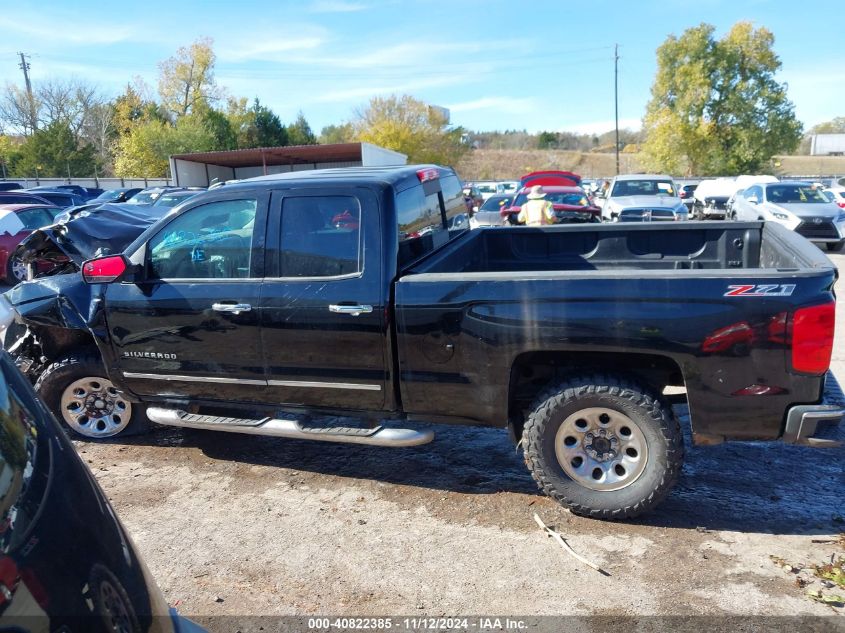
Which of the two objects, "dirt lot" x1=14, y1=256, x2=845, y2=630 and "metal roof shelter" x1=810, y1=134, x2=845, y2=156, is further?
"metal roof shelter" x1=810, y1=134, x2=845, y2=156

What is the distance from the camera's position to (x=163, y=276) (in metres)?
4.52

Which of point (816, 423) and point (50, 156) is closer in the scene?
point (816, 423)

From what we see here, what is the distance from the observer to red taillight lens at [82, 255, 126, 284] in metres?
4.43

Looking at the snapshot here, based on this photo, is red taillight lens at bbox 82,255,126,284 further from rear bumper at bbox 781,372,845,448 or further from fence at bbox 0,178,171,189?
fence at bbox 0,178,171,189

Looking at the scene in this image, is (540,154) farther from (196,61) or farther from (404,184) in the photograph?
(404,184)

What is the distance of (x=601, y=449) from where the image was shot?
3.74m

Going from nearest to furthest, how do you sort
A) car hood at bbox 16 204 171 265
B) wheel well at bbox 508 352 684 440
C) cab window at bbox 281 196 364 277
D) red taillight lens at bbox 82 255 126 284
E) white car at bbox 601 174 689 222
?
wheel well at bbox 508 352 684 440 → cab window at bbox 281 196 364 277 → red taillight lens at bbox 82 255 126 284 → car hood at bbox 16 204 171 265 → white car at bbox 601 174 689 222

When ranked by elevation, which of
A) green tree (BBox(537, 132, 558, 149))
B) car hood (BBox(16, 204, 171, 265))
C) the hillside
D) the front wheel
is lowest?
the front wheel

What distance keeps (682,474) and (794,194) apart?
14.5m

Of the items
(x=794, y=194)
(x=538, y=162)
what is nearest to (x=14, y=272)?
(x=794, y=194)

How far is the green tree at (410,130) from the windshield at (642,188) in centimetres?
3828

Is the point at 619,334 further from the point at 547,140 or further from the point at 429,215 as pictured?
the point at 547,140

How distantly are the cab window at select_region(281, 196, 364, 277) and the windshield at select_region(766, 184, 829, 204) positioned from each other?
49.4 ft

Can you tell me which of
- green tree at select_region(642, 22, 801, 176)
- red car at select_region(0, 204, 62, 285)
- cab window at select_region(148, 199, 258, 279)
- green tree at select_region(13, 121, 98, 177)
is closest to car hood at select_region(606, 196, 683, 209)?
red car at select_region(0, 204, 62, 285)
